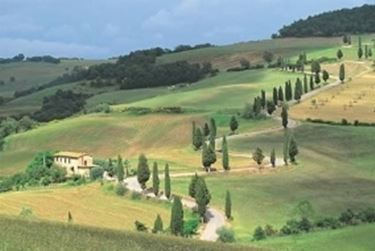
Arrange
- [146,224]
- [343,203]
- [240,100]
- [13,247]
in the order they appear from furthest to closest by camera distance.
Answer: [240,100]
[343,203]
[146,224]
[13,247]

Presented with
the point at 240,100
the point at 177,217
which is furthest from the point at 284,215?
the point at 240,100

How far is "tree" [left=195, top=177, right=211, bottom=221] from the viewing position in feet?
282

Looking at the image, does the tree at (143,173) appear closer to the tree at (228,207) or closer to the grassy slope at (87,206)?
the grassy slope at (87,206)

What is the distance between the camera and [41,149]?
481ft

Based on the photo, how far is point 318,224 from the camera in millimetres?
81938

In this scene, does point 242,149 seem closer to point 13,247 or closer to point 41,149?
point 41,149

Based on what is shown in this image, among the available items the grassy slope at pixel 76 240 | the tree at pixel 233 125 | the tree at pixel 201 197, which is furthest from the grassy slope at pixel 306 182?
the grassy slope at pixel 76 240

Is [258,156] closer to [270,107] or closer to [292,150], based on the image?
[292,150]

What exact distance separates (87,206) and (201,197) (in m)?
11.1

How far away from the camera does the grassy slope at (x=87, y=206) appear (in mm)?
82438

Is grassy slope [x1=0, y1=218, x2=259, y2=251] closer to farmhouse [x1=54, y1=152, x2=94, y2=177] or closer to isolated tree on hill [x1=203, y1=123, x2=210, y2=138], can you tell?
farmhouse [x1=54, y1=152, x2=94, y2=177]

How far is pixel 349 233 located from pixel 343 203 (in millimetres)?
12368

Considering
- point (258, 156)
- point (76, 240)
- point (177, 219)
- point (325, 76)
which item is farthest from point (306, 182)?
point (325, 76)

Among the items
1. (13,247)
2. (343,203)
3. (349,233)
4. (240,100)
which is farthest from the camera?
(240,100)
